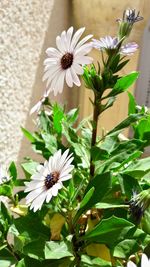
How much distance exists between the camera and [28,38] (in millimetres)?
1130

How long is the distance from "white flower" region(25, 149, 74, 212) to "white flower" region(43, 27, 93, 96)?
0.09m

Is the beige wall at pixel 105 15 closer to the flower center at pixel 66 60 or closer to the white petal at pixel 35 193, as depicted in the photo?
the flower center at pixel 66 60

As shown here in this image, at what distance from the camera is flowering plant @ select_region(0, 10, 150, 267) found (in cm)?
57

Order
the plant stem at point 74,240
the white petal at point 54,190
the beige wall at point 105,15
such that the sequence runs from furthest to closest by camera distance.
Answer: the beige wall at point 105,15 < the plant stem at point 74,240 < the white petal at point 54,190

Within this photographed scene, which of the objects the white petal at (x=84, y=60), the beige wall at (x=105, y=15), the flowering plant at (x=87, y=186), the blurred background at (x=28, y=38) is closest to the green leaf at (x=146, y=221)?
the flowering plant at (x=87, y=186)

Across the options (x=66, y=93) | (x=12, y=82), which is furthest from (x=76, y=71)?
(x=66, y=93)

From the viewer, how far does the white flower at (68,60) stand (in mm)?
559

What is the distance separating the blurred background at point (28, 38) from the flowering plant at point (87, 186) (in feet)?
1.25

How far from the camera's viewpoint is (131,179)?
63 cm

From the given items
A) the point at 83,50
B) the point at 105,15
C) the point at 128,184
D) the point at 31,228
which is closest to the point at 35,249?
the point at 31,228

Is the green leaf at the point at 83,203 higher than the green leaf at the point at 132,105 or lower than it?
lower

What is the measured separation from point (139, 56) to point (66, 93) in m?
0.24

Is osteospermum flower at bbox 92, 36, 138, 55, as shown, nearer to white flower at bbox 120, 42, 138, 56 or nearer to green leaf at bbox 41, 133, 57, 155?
white flower at bbox 120, 42, 138, 56

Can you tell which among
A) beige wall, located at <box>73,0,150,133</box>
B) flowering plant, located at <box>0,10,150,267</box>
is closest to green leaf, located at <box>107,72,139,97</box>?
flowering plant, located at <box>0,10,150,267</box>
